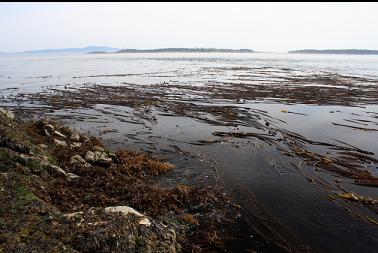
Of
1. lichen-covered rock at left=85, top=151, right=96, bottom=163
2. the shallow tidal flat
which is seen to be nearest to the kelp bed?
lichen-covered rock at left=85, top=151, right=96, bottom=163

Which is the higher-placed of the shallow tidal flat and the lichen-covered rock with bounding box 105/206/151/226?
the lichen-covered rock with bounding box 105/206/151/226

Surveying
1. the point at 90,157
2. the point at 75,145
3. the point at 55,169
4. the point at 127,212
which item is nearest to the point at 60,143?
the point at 75,145

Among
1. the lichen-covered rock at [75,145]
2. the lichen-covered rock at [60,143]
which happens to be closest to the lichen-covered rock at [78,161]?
the lichen-covered rock at [75,145]

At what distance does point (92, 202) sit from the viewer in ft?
29.4

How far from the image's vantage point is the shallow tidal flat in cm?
862

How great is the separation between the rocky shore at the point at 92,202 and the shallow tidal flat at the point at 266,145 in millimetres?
971

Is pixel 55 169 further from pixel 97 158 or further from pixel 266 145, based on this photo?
pixel 266 145

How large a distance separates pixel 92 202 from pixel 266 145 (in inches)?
356

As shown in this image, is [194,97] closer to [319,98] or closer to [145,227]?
[319,98]

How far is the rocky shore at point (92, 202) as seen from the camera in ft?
20.2

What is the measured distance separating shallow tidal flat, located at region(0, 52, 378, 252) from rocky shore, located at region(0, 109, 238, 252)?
0.97 metres

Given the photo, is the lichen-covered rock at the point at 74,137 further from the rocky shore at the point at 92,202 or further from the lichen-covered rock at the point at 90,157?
the lichen-covered rock at the point at 90,157

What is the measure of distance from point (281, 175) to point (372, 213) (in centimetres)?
328

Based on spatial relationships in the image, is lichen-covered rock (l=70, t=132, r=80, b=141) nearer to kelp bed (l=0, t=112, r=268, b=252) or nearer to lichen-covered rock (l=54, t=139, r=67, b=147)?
kelp bed (l=0, t=112, r=268, b=252)
